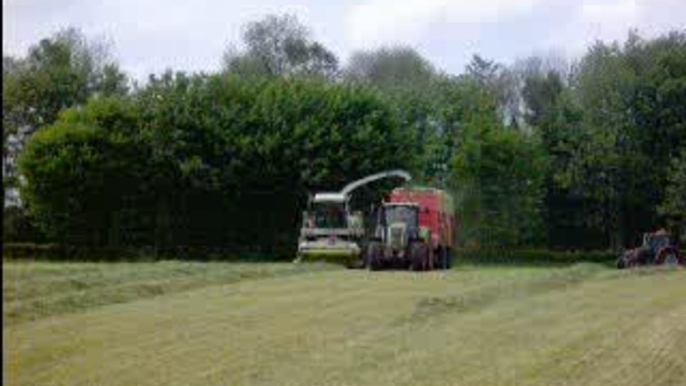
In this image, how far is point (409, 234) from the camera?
40906 mm

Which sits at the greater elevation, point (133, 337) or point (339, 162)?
point (339, 162)

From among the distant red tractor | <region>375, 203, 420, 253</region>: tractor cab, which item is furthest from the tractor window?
<region>375, 203, 420, 253</region>: tractor cab

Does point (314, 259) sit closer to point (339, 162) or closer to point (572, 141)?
point (339, 162)

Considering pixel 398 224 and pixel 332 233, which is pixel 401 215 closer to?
pixel 398 224

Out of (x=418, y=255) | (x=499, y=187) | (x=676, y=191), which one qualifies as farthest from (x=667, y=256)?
(x=499, y=187)

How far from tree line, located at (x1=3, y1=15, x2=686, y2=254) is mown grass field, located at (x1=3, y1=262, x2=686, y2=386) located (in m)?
16.2

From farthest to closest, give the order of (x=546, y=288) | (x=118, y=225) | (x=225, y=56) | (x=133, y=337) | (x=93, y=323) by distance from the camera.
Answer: (x=225, y=56) → (x=118, y=225) → (x=546, y=288) → (x=93, y=323) → (x=133, y=337)

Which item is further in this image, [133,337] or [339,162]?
[339,162]

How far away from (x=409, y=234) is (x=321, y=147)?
44.7 ft

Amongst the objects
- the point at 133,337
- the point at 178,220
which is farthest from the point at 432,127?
the point at 133,337

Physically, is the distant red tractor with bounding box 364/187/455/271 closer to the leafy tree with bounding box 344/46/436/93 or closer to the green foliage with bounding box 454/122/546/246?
the green foliage with bounding box 454/122/546/246

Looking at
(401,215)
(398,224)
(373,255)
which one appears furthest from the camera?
(401,215)

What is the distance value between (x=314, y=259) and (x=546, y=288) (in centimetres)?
1533

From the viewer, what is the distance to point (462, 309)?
23.0 m
